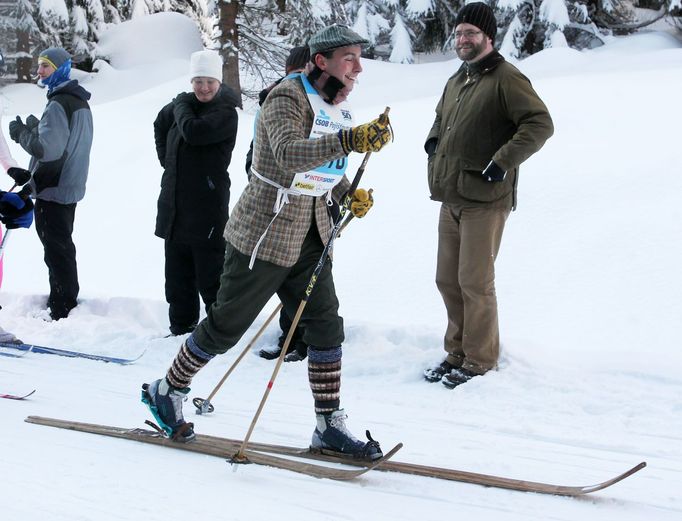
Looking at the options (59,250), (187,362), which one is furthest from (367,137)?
(59,250)

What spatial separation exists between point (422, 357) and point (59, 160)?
3.06 metres

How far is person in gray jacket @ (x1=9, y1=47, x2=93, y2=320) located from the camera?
579 cm

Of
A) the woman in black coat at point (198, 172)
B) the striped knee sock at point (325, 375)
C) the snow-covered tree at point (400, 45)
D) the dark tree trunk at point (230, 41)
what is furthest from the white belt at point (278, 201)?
the snow-covered tree at point (400, 45)

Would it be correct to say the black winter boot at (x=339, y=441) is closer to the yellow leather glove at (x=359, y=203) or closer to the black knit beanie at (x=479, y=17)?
the yellow leather glove at (x=359, y=203)

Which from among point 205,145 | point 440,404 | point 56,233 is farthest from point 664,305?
point 56,233

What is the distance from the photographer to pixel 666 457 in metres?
3.39

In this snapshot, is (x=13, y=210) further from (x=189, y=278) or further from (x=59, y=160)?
(x=189, y=278)

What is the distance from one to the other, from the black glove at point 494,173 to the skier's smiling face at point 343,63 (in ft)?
4.30

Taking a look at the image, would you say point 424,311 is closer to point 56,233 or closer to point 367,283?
point 367,283

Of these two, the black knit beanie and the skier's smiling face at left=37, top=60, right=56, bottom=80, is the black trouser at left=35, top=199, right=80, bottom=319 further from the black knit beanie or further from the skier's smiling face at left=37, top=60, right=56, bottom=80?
the black knit beanie

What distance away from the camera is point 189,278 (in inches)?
220

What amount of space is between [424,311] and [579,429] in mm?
2152

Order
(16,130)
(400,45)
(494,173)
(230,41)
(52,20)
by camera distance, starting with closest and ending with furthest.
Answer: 1. (494,173)
2. (16,130)
3. (230,41)
4. (400,45)
5. (52,20)

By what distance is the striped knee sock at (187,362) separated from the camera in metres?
3.31
